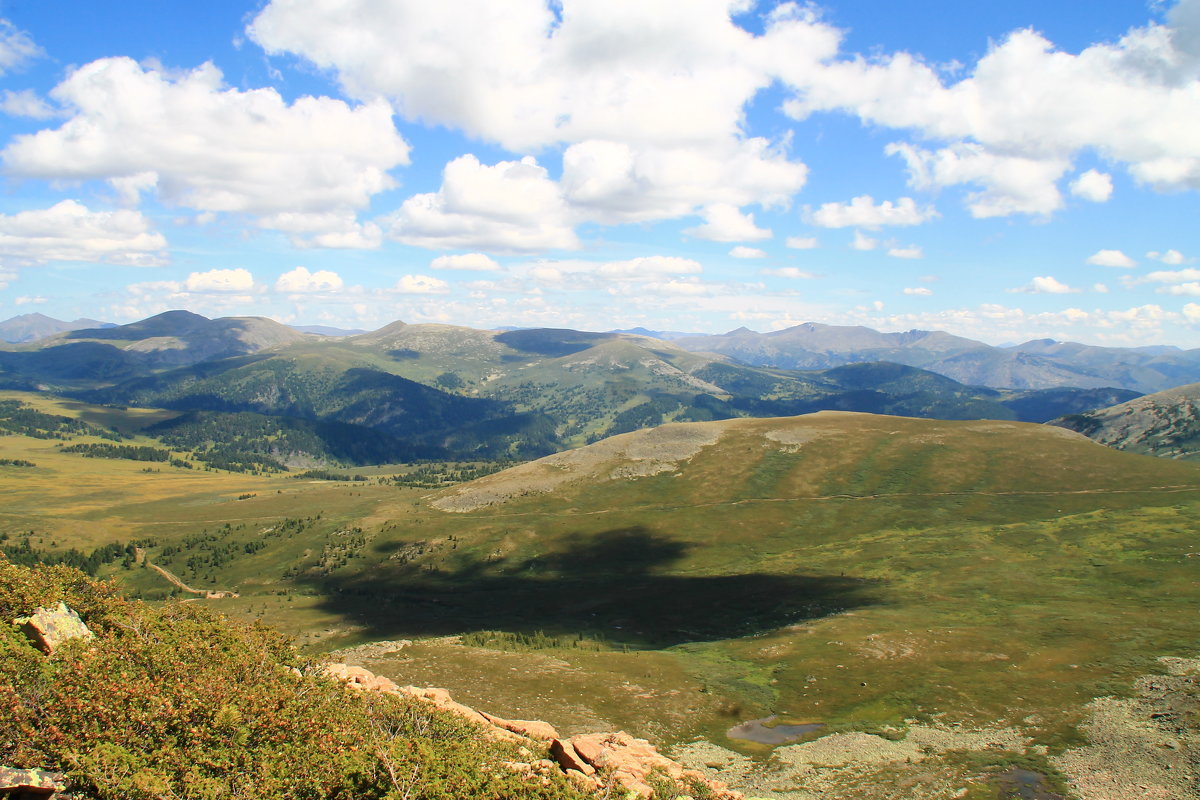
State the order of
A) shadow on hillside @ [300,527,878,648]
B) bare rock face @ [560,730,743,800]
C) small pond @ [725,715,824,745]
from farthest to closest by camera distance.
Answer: shadow on hillside @ [300,527,878,648]
small pond @ [725,715,824,745]
bare rock face @ [560,730,743,800]

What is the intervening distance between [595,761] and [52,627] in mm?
36332

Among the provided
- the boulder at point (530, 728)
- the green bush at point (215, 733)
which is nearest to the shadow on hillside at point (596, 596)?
the boulder at point (530, 728)

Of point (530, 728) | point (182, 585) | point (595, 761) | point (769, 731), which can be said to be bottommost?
point (182, 585)

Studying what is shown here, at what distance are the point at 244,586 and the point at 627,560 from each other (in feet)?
314

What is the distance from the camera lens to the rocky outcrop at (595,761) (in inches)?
1355

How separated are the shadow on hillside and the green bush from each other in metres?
57.4

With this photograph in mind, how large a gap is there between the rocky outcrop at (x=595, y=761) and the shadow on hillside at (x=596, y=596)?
46.3 metres

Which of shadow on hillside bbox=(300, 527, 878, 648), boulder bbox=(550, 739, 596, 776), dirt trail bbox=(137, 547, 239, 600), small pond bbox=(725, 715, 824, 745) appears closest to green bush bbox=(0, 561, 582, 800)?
boulder bbox=(550, 739, 596, 776)

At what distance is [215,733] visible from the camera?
3266 cm

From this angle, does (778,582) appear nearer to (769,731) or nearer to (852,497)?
(852,497)

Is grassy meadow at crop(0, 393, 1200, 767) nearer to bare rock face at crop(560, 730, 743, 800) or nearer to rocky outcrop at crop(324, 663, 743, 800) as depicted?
rocky outcrop at crop(324, 663, 743, 800)

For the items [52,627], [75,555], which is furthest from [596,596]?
[75,555]

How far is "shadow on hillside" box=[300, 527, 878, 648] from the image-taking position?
9606 centimetres

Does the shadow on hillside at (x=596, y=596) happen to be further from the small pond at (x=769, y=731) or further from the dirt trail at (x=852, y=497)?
the small pond at (x=769, y=731)
